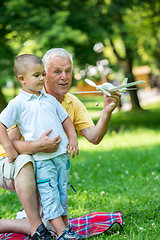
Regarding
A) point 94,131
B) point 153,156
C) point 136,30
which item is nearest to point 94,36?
point 153,156

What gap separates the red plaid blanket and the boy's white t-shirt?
80 cm

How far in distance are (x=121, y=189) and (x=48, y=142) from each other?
1.94m

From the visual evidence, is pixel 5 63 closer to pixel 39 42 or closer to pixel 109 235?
pixel 39 42

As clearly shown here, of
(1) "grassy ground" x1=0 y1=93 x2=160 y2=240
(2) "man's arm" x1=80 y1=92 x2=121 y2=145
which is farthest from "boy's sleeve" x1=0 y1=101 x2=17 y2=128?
(1) "grassy ground" x1=0 y1=93 x2=160 y2=240

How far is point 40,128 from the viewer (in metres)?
2.81

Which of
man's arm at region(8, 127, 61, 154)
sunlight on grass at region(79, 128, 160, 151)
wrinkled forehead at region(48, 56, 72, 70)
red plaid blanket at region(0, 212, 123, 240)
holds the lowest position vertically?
sunlight on grass at region(79, 128, 160, 151)

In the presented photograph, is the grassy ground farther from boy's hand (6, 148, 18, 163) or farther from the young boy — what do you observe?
boy's hand (6, 148, 18, 163)

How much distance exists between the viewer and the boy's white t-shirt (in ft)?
9.07

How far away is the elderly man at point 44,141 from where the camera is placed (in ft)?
9.08

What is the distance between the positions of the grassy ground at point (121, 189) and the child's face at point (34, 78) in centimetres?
133

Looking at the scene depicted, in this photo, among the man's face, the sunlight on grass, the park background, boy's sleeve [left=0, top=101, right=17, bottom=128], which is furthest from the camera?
the sunlight on grass

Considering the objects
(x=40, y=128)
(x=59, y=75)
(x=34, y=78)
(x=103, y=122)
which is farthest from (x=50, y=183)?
(x=59, y=75)

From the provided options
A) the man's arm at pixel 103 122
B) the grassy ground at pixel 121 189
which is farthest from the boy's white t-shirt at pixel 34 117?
the grassy ground at pixel 121 189

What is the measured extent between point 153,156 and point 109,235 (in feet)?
11.8
